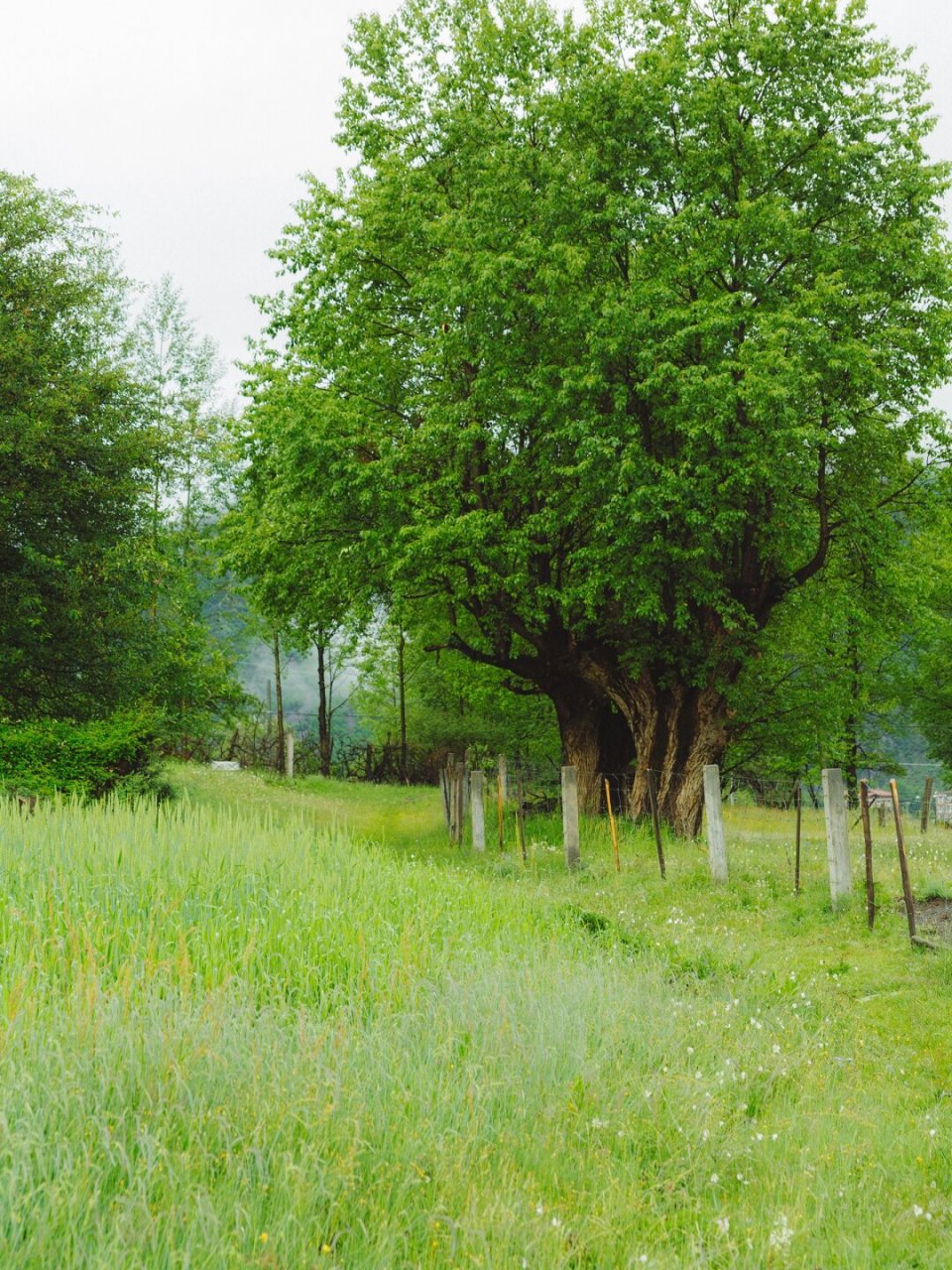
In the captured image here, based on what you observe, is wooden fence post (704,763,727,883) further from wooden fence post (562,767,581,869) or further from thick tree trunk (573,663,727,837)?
thick tree trunk (573,663,727,837)

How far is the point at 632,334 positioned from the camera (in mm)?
16078

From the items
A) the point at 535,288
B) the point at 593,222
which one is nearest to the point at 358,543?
the point at 535,288

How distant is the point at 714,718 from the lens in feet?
62.2

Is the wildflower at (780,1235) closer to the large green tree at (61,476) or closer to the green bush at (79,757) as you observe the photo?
the green bush at (79,757)

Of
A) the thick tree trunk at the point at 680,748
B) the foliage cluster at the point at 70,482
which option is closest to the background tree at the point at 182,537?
the foliage cluster at the point at 70,482

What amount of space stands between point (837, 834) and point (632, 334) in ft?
26.7

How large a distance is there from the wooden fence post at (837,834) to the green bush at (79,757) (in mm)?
11636

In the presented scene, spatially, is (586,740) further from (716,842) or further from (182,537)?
(182,537)

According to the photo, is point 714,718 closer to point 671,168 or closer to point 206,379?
point 671,168

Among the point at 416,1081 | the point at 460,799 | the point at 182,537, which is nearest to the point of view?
the point at 416,1081

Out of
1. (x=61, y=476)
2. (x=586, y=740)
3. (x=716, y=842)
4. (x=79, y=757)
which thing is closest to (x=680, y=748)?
(x=586, y=740)

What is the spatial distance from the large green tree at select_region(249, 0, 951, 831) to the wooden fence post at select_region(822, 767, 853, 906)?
17.1 ft

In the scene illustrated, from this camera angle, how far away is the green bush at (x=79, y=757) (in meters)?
18.6

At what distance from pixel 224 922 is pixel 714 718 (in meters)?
13.3
